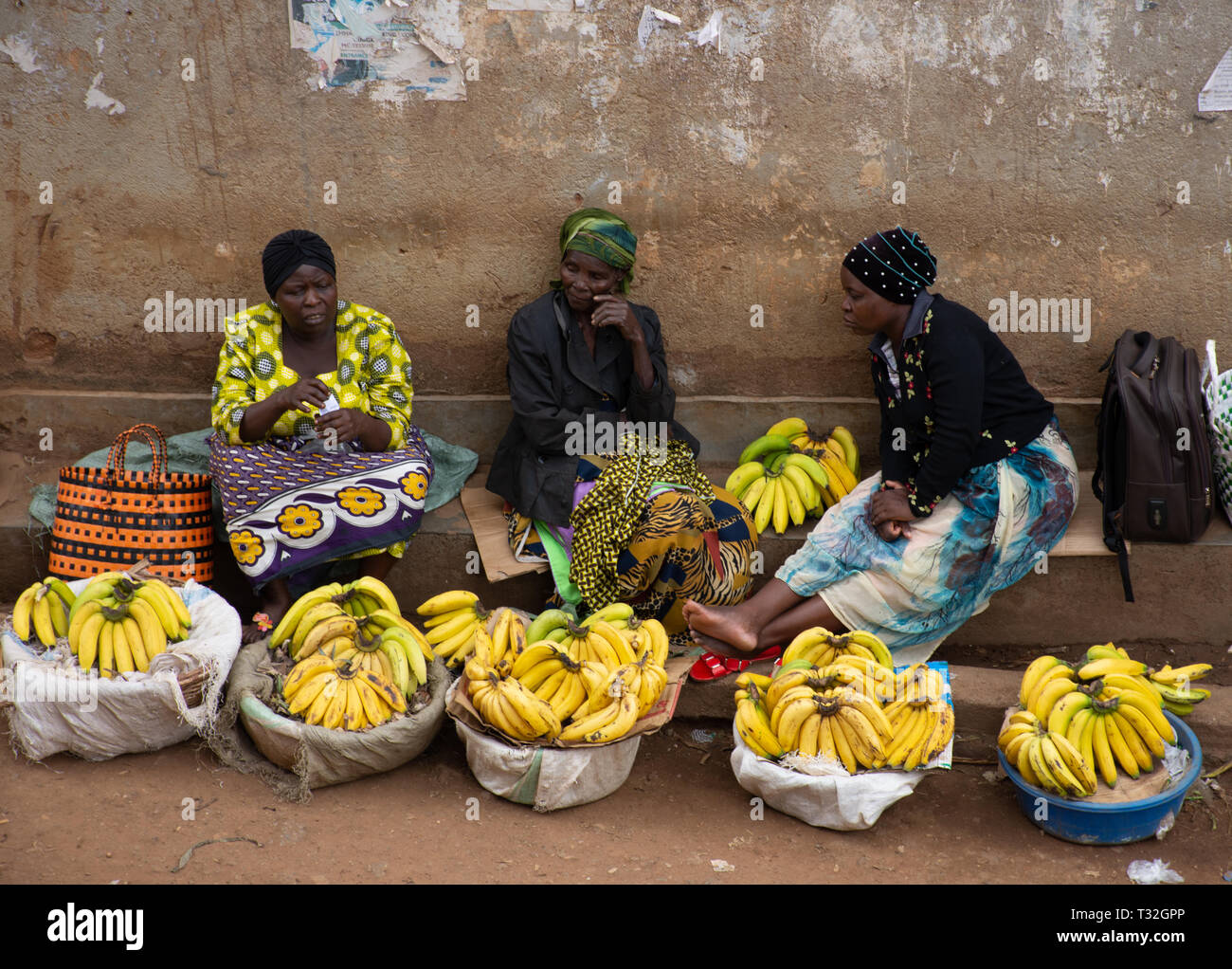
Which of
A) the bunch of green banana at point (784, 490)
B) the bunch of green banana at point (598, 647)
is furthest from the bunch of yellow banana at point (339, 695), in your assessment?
the bunch of green banana at point (784, 490)

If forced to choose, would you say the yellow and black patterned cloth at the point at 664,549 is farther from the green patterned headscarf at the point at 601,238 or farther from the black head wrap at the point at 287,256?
the black head wrap at the point at 287,256

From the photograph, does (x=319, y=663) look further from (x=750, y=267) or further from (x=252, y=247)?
(x=750, y=267)

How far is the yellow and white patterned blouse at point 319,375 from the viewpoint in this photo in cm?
466

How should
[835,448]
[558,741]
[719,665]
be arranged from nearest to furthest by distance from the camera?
[558,741]
[719,665]
[835,448]

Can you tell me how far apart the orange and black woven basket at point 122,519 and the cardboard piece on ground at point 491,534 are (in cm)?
122

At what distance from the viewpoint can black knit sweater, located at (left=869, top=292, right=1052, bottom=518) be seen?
4.36 m

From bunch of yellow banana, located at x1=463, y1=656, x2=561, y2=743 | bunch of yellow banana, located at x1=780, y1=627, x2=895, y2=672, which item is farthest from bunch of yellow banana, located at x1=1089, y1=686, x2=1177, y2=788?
bunch of yellow banana, located at x1=463, y1=656, x2=561, y2=743

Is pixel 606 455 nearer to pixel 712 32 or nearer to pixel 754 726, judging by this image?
pixel 754 726

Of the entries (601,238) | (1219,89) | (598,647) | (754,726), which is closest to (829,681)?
(754,726)

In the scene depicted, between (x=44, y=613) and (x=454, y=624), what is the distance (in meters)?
1.49

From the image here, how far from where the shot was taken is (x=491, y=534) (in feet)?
16.4

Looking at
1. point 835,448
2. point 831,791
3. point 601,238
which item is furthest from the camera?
point 835,448

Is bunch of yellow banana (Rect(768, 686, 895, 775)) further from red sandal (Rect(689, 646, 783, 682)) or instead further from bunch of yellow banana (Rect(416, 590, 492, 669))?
bunch of yellow banana (Rect(416, 590, 492, 669))

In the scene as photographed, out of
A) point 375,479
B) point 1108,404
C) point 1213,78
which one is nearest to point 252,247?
point 375,479
